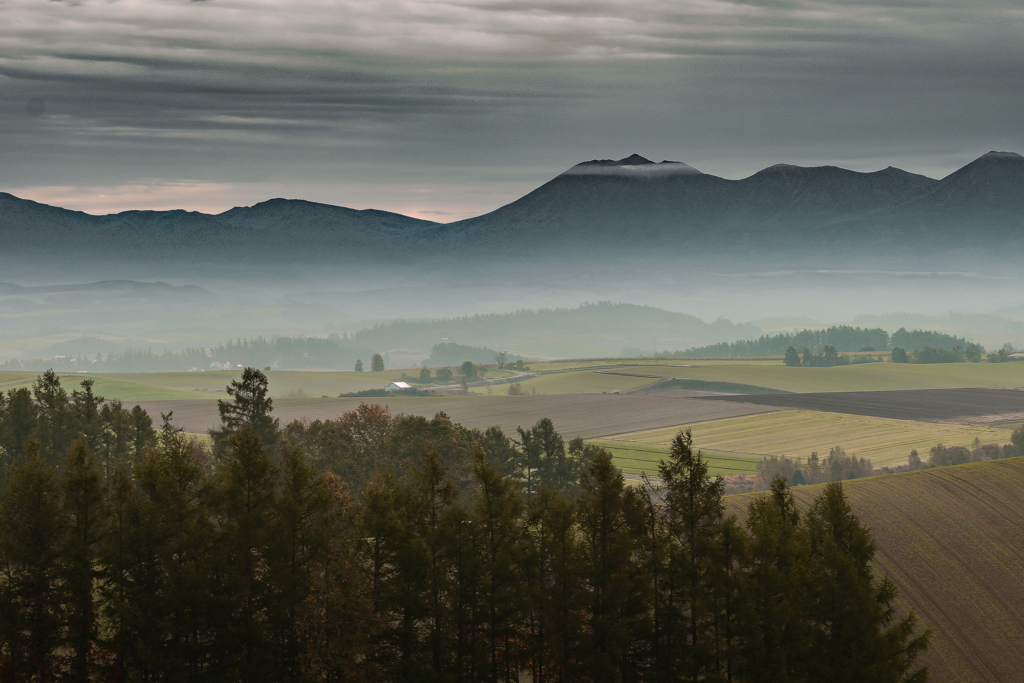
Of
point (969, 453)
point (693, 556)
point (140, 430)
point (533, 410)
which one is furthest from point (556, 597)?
point (533, 410)

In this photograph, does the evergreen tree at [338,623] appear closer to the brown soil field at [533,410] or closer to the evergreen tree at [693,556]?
the evergreen tree at [693,556]

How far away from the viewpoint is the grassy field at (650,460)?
367ft

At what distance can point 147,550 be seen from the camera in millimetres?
42719

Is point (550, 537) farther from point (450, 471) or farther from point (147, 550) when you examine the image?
point (450, 471)

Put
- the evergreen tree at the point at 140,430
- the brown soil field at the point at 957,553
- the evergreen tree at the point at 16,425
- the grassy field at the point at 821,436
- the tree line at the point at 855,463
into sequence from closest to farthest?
1. the brown soil field at the point at 957,553
2. the evergreen tree at the point at 16,425
3. the evergreen tree at the point at 140,430
4. the tree line at the point at 855,463
5. the grassy field at the point at 821,436

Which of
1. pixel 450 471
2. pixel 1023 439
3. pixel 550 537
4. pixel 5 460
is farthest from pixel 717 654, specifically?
pixel 1023 439

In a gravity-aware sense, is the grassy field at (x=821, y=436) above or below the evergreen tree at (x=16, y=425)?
below

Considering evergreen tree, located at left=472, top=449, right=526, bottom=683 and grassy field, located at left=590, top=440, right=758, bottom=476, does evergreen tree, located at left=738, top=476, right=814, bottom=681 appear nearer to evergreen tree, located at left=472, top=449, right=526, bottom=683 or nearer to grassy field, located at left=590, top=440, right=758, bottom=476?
evergreen tree, located at left=472, top=449, right=526, bottom=683

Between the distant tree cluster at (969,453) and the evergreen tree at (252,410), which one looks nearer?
the evergreen tree at (252,410)

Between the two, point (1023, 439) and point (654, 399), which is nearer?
point (1023, 439)

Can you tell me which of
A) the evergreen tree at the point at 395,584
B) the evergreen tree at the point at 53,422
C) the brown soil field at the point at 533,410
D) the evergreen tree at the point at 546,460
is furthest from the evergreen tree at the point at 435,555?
the brown soil field at the point at 533,410

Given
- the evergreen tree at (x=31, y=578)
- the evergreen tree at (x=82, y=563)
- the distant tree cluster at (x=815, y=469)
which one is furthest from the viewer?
the distant tree cluster at (x=815, y=469)

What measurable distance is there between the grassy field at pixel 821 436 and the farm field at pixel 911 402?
8288 mm

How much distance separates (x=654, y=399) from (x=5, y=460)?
4564 inches
